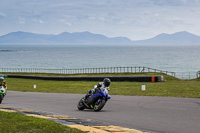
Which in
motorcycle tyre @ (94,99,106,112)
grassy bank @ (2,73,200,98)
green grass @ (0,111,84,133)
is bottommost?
green grass @ (0,111,84,133)

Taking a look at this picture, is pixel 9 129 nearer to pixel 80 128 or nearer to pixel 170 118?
pixel 80 128

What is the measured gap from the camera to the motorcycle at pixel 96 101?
1330 cm

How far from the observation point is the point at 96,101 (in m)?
13.9

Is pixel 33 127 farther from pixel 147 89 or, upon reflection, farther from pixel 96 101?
pixel 147 89

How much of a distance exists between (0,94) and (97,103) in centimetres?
608

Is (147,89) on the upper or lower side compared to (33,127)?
upper

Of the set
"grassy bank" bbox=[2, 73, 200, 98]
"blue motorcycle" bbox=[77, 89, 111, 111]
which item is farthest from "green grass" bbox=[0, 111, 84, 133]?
"grassy bank" bbox=[2, 73, 200, 98]

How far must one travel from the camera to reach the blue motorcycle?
1330 cm

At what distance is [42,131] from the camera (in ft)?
29.0

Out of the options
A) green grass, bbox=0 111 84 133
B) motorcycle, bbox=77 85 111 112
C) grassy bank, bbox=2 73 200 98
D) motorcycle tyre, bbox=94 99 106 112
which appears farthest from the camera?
grassy bank, bbox=2 73 200 98

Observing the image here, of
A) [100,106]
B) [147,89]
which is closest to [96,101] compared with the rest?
[100,106]

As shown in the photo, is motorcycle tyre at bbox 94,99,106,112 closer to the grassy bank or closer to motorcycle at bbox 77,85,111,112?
motorcycle at bbox 77,85,111,112

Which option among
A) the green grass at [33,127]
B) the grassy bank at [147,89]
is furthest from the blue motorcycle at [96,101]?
the grassy bank at [147,89]

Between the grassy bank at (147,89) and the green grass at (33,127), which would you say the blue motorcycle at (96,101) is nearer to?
the green grass at (33,127)
